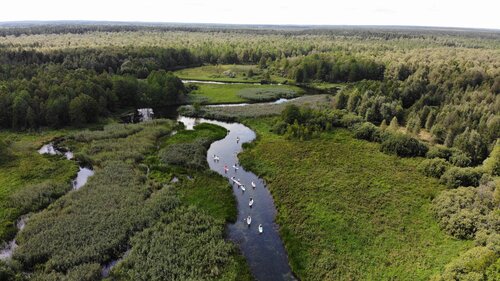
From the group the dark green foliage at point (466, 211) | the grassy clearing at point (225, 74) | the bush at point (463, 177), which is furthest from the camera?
the grassy clearing at point (225, 74)

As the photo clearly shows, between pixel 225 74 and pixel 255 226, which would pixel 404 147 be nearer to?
pixel 255 226

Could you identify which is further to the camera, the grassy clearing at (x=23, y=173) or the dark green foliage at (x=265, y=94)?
the dark green foliage at (x=265, y=94)

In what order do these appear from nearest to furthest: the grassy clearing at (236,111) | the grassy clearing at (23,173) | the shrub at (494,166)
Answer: the grassy clearing at (23,173) < the shrub at (494,166) < the grassy clearing at (236,111)

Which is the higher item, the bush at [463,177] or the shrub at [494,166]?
the shrub at [494,166]

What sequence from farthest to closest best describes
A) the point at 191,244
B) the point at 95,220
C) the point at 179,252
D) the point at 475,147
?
the point at 475,147
the point at 95,220
the point at 191,244
the point at 179,252

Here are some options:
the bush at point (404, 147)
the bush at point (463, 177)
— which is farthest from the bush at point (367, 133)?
the bush at point (463, 177)

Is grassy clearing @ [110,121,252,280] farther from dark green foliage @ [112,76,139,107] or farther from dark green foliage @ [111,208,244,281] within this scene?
dark green foliage @ [112,76,139,107]

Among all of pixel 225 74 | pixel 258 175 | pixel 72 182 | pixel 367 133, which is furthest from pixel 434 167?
pixel 225 74

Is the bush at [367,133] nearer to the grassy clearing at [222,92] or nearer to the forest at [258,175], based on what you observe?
the forest at [258,175]
